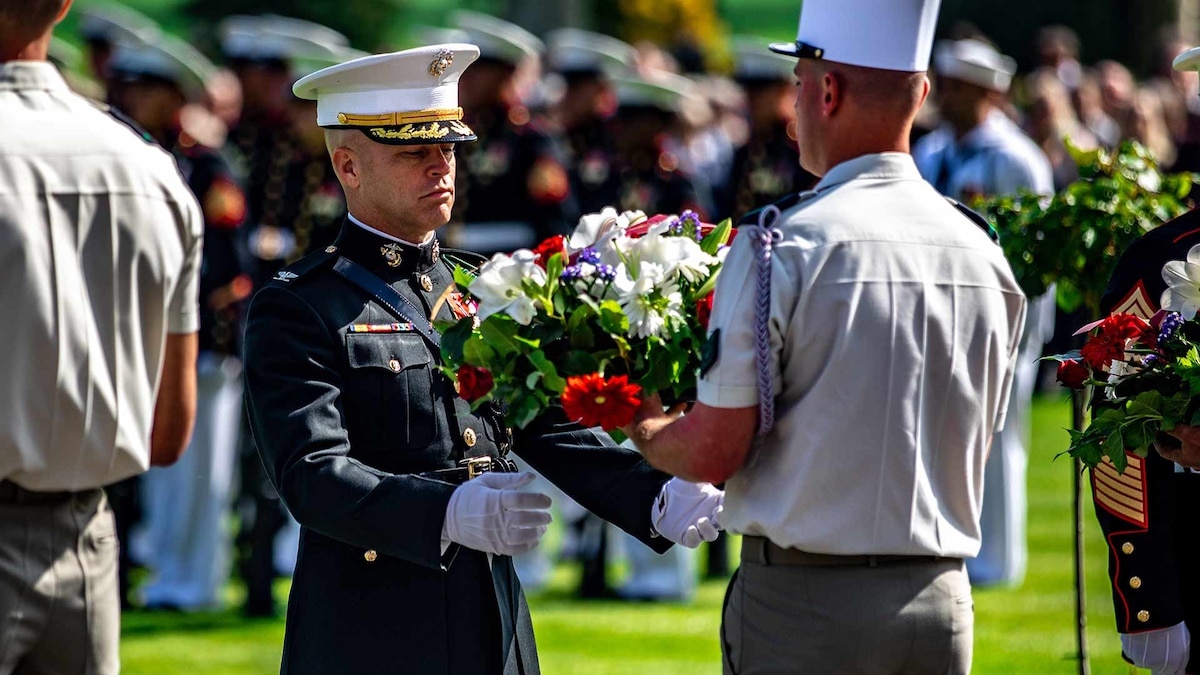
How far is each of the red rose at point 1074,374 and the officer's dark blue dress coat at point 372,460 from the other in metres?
0.99

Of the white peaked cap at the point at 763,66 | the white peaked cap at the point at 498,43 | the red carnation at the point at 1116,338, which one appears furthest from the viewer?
the white peaked cap at the point at 763,66

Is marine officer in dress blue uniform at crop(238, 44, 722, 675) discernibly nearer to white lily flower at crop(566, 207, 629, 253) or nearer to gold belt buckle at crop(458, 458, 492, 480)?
gold belt buckle at crop(458, 458, 492, 480)

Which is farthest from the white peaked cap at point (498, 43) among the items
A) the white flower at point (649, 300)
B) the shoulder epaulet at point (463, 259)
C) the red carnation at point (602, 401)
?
the red carnation at point (602, 401)

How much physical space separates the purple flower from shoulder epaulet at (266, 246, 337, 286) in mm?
1879

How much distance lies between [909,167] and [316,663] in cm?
172

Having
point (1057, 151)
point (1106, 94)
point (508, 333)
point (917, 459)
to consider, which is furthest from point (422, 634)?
point (1106, 94)

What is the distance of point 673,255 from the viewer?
3.68m

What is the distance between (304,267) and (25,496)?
873 mm

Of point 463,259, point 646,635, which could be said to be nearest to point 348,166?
point 463,259

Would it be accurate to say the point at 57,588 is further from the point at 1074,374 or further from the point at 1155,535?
the point at 1155,535

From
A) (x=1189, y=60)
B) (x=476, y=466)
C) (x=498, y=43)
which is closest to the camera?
(x=476, y=466)

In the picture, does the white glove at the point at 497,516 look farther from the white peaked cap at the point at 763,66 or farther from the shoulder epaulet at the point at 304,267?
the white peaked cap at the point at 763,66

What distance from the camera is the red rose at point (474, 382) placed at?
12.0ft

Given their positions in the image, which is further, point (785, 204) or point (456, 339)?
point (456, 339)
